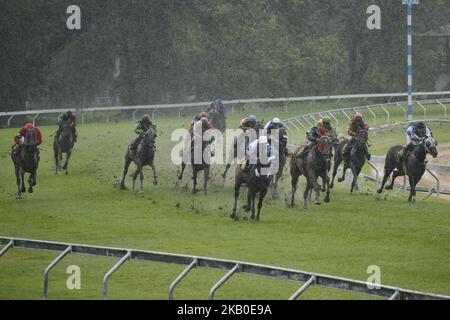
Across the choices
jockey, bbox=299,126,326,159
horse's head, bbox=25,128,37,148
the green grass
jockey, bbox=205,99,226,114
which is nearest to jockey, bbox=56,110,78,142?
the green grass

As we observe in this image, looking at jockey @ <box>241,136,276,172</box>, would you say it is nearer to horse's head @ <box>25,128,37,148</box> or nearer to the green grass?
the green grass

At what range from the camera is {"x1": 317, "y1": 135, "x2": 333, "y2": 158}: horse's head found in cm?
2530

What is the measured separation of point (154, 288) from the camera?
637 inches

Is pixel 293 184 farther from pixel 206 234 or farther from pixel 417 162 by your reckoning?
pixel 206 234

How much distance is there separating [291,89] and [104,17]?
1103cm

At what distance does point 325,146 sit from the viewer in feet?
83.2

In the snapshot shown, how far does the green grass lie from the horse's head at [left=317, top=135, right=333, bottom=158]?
1.27 m

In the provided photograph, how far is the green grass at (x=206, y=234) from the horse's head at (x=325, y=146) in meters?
1.27

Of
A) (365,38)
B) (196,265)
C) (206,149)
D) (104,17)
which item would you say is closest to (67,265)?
(196,265)

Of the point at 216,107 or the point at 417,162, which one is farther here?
the point at 216,107

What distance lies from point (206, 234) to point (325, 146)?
509cm

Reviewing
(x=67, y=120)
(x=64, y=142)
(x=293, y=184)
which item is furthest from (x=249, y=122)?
(x=67, y=120)

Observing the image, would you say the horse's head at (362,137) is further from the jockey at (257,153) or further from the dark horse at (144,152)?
the jockey at (257,153)

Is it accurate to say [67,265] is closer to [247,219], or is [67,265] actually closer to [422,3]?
[247,219]
